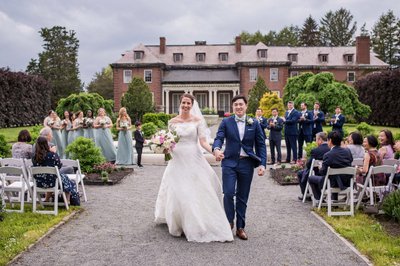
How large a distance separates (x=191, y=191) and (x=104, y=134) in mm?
9330

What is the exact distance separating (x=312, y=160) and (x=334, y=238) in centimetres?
261

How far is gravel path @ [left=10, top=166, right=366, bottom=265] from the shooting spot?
540 cm

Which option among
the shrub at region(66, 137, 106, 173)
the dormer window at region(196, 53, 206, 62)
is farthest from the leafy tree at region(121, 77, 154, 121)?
the shrub at region(66, 137, 106, 173)

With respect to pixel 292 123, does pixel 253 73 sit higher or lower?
higher

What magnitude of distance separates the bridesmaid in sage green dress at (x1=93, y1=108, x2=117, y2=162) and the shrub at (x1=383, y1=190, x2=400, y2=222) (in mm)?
9891

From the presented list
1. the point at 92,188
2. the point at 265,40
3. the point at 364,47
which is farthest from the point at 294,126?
the point at 265,40

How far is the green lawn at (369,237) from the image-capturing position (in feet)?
17.7

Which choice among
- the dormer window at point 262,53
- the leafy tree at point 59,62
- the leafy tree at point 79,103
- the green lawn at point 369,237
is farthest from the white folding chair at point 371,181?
the leafy tree at point 59,62

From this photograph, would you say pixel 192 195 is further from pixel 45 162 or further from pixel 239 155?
pixel 45 162

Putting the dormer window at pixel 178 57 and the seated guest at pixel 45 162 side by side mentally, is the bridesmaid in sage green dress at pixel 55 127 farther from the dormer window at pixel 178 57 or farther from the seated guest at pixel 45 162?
the dormer window at pixel 178 57

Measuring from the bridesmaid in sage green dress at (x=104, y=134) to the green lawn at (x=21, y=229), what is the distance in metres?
6.90

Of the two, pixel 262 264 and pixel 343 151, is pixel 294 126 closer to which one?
pixel 343 151

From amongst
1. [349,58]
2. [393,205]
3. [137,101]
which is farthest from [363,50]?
[393,205]

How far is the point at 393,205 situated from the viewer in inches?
283
